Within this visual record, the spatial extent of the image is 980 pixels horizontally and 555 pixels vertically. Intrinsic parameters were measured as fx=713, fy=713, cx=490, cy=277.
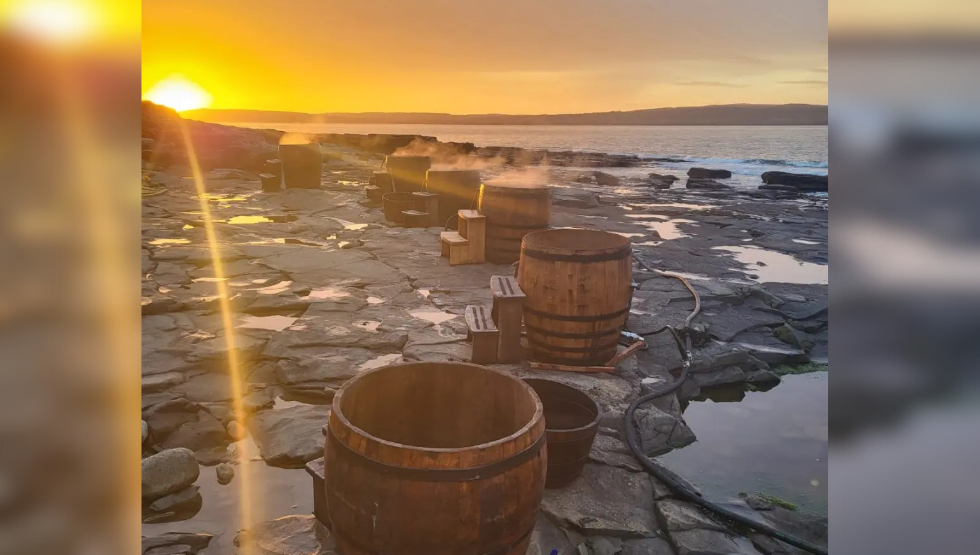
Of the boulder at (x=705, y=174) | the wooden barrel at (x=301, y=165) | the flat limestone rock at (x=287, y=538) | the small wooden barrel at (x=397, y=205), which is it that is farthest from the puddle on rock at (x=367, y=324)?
the boulder at (x=705, y=174)

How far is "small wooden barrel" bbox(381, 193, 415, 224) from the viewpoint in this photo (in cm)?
1568

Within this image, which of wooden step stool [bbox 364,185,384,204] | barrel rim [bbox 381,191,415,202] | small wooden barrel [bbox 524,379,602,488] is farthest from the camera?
wooden step stool [bbox 364,185,384,204]

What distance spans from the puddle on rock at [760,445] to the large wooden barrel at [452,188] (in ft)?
31.4

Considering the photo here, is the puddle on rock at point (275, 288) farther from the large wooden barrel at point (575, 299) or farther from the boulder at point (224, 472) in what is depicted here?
the boulder at point (224, 472)

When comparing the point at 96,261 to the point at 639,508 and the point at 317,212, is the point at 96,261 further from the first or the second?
the point at 317,212

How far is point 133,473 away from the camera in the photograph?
2.48 ft

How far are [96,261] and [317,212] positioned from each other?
57.0 feet

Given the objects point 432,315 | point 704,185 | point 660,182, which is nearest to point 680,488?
point 432,315

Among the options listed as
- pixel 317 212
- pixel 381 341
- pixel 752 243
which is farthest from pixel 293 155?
pixel 381 341

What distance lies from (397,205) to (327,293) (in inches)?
262

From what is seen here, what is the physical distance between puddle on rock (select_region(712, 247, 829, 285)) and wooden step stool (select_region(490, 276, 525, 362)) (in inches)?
226

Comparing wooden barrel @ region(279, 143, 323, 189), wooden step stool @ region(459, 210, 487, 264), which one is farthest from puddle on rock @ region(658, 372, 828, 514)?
wooden barrel @ region(279, 143, 323, 189)

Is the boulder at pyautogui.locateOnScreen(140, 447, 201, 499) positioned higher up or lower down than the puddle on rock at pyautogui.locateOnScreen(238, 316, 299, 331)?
lower down

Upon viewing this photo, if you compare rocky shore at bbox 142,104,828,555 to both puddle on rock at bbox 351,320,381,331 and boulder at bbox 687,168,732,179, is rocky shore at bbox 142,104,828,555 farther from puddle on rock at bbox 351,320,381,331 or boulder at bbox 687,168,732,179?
boulder at bbox 687,168,732,179
